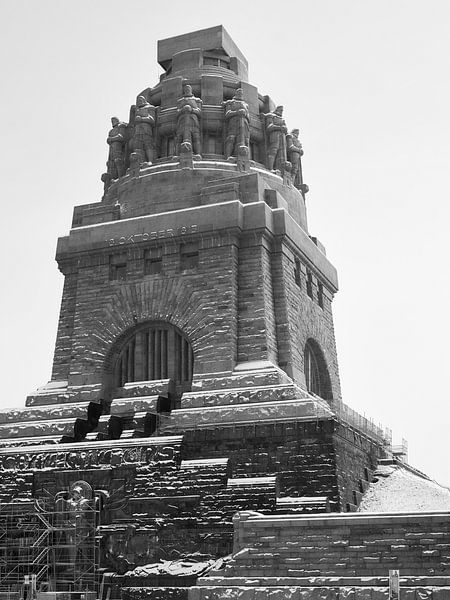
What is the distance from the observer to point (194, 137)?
129ft

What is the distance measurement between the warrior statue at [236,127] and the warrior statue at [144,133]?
11.5ft

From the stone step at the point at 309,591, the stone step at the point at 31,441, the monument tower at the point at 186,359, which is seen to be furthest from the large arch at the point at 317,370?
the stone step at the point at 309,591

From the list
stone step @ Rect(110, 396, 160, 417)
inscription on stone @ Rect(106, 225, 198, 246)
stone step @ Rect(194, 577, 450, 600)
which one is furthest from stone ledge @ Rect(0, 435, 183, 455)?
inscription on stone @ Rect(106, 225, 198, 246)

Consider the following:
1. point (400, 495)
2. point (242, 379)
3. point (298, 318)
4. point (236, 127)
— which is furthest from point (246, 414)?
point (236, 127)

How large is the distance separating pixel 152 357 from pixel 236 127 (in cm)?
1137

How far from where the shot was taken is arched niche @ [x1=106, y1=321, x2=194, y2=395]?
3447cm

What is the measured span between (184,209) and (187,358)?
6.36m

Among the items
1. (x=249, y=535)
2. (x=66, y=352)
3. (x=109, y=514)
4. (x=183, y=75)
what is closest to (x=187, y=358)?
(x=66, y=352)

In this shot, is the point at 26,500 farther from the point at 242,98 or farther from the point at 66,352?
the point at 242,98

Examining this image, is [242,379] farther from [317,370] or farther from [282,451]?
[317,370]

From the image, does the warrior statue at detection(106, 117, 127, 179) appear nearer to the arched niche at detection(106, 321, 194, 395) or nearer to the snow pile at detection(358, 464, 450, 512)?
the arched niche at detection(106, 321, 194, 395)

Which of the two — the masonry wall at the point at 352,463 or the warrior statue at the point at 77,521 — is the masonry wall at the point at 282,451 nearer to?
the masonry wall at the point at 352,463

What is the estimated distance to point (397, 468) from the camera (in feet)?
108

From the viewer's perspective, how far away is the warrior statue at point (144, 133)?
3984 cm
